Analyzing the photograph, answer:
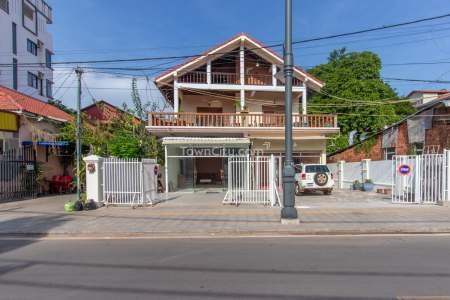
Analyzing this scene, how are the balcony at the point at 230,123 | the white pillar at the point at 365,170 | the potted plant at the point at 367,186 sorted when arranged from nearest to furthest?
the potted plant at the point at 367,186
the white pillar at the point at 365,170
the balcony at the point at 230,123

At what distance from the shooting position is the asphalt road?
223 inches

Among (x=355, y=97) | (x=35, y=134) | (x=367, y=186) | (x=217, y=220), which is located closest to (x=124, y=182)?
(x=217, y=220)

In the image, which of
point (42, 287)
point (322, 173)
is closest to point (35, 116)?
point (322, 173)

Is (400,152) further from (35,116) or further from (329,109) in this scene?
(35,116)

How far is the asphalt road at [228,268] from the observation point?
5.66 meters

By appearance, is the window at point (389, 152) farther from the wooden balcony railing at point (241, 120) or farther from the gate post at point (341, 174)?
the wooden balcony railing at point (241, 120)

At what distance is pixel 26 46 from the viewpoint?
46562 mm

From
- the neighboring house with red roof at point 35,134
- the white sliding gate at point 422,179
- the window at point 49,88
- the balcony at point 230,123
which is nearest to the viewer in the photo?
the white sliding gate at point 422,179

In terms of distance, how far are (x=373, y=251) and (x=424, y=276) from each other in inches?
75.4

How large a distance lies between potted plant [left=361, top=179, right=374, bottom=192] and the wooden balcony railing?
14.1 feet

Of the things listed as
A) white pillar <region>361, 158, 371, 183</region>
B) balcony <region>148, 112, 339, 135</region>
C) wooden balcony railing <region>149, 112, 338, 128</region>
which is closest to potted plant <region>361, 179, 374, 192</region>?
white pillar <region>361, 158, 371, 183</region>

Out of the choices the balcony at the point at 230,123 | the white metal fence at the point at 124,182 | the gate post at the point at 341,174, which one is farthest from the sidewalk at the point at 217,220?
the gate post at the point at 341,174

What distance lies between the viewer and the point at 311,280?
6.18 m

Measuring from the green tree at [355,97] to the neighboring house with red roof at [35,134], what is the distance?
2165 cm
